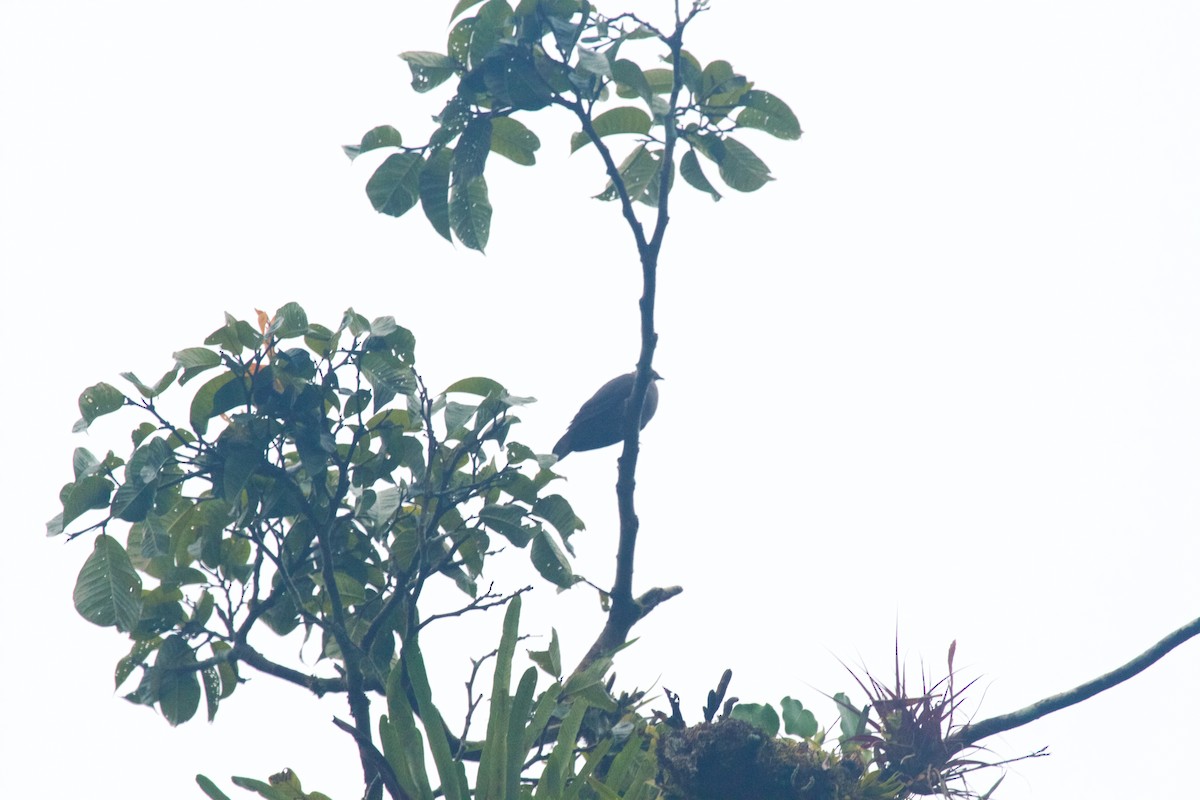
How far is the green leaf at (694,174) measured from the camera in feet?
11.1

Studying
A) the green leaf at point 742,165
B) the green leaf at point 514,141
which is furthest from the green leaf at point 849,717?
the green leaf at point 514,141

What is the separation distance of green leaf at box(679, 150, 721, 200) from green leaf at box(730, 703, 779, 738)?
158cm

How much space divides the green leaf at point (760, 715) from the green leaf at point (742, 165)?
159 centimetres

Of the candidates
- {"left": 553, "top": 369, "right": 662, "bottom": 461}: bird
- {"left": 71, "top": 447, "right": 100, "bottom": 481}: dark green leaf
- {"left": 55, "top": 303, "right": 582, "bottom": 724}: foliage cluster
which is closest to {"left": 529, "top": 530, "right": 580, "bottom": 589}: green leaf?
{"left": 55, "top": 303, "right": 582, "bottom": 724}: foliage cluster

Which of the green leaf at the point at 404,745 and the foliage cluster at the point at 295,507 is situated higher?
the foliage cluster at the point at 295,507

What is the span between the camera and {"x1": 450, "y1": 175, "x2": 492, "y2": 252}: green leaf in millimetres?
3188

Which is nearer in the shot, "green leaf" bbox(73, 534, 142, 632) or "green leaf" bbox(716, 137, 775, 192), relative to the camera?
A: "green leaf" bbox(73, 534, 142, 632)

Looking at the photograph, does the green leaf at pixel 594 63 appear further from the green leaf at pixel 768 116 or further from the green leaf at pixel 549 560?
the green leaf at pixel 549 560

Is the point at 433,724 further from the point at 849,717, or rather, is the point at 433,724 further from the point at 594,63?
the point at 594,63

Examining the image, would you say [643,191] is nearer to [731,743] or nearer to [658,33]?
[658,33]

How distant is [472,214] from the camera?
10.5 feet

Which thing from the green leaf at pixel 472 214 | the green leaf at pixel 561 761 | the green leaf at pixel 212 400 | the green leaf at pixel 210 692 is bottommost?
the green leaf at pixel 561 761

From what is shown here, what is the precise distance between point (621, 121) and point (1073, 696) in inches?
84.8

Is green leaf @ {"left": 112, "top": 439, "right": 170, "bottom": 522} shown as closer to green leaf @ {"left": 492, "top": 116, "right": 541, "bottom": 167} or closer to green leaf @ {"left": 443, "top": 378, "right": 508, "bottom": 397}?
green leaf @ {"left": 443, "top": 378, "right": 508, "bottom": 397}
